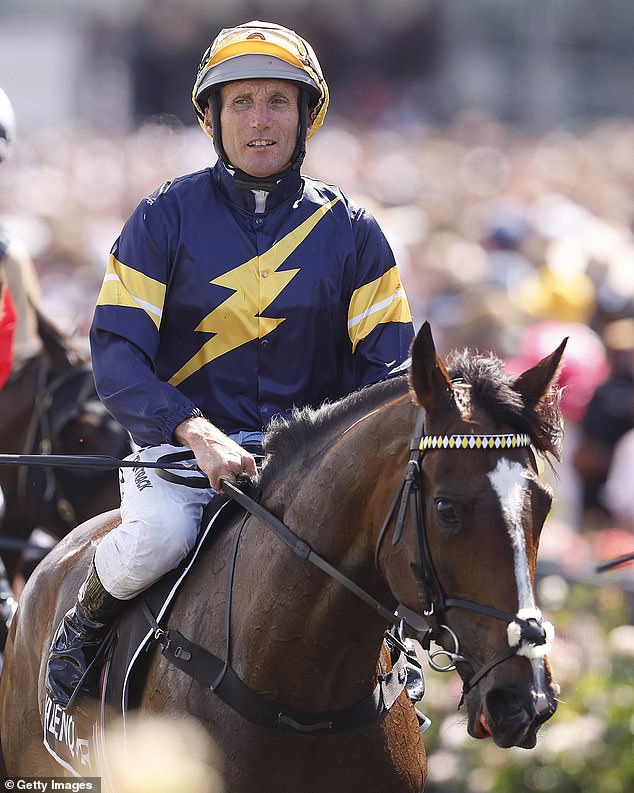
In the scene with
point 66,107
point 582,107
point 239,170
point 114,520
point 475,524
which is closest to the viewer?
point 475,524

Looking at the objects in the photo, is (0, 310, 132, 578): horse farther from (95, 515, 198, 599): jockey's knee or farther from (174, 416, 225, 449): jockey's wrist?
(174, 416, 225, 449): jockey's wrist

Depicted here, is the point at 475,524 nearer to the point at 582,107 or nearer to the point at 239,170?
the point at 239,170

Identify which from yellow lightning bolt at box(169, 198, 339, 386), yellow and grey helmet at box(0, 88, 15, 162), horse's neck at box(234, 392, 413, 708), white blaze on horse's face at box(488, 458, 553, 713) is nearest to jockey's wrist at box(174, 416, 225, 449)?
horse's neck at box(234, 392, 413, 708)

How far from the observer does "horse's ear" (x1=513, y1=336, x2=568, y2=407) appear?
11.1ft

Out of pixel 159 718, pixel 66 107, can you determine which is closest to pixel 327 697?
pixel 159 718

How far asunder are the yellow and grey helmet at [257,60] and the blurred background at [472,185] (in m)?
0.86

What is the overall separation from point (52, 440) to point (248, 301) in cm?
226

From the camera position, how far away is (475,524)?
126 inches

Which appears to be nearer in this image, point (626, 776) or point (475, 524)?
point (475, 524)

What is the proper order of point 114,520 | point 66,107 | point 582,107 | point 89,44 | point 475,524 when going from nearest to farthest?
point 475,524 → point 114,520 → point 66,107 → point 89,44 → point 582,107

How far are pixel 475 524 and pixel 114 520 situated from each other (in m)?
1.67

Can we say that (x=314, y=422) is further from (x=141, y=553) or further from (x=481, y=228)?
(x=481, y=228)

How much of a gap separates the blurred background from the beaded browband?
730mm

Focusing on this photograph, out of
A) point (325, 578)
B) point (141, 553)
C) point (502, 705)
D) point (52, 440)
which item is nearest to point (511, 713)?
point (502, 705)
